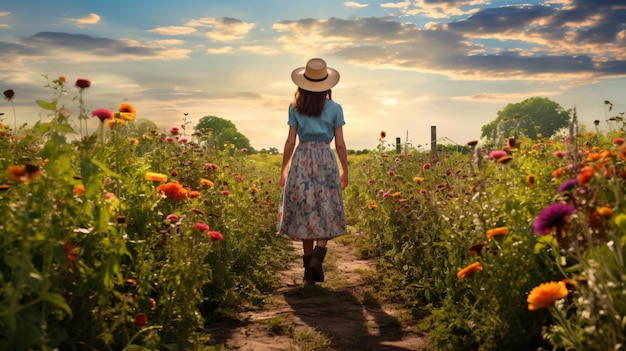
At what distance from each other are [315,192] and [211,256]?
1.45m

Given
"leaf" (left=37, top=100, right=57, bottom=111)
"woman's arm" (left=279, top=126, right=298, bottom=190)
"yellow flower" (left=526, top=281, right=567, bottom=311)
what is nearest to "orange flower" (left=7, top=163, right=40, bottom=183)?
"leaf" (left=37, top=100, right=57, bottom=111)

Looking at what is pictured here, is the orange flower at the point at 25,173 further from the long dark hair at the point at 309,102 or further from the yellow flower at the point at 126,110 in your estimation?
the long dark hair at the point at 309,102

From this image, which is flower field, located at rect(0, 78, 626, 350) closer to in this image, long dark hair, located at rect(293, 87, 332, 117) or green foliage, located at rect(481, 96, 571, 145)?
long dark hair, located at rect(293, 87, 332, 117)

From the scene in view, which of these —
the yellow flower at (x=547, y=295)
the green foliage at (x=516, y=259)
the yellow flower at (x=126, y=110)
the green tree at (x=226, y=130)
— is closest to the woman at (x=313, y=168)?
the green foliage at (x=516, y=259)

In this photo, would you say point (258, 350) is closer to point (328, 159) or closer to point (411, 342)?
point (411, 342)

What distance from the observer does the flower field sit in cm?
279

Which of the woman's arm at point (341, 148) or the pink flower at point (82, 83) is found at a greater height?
the pink flower at point (82, 83)

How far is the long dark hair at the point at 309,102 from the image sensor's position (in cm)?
639

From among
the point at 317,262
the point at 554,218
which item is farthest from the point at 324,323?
the point at 554,218

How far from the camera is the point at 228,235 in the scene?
6.02 metres

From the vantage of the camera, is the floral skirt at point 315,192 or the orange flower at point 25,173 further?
the floral skirt at point 315,192

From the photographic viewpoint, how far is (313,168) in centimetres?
660

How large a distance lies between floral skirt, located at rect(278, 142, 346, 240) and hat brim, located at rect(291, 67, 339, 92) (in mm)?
567

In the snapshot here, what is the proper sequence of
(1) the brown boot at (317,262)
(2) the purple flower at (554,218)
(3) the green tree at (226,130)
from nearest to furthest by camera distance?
(2) the purple flower at (554,218) → (1) the brown boot at (317,262) → (3) the green tree at (226,130)
